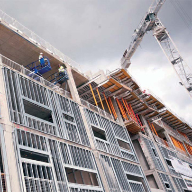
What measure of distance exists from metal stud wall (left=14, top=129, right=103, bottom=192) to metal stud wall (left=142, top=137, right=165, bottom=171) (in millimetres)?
16290

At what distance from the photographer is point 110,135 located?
1014 inches

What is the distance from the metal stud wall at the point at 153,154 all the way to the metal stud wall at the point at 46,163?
16.3m

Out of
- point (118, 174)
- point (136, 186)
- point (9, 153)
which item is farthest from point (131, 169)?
point (9, 153)

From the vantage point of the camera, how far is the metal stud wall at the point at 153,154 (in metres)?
33.2

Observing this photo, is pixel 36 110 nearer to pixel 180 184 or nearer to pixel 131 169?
pixel 131 169

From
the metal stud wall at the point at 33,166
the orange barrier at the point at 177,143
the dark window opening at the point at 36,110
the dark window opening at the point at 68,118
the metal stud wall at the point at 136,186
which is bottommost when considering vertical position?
the metal stud wall at the point at 136,186

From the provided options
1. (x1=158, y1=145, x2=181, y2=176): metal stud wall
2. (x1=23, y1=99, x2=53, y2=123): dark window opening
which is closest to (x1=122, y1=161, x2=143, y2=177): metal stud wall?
(x1=23, y1=99, x2=53, y2=123): dark window opening

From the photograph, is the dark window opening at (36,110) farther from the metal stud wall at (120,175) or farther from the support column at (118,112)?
the support column at (118,112)

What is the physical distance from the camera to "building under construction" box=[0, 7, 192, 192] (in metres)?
13.8

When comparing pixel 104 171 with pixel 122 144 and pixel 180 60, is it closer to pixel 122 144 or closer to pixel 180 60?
pixel 122 144

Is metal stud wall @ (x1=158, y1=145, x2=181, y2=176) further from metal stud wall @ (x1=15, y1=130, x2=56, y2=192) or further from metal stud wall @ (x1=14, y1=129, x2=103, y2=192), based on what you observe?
metal stud wall @ (x1=15, y1=130, x2=56, y2=192)

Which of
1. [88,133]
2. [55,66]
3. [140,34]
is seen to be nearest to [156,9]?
[140,34]

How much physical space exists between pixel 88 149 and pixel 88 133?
195 centimetres

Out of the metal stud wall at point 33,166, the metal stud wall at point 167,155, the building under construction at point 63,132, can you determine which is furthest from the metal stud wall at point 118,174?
the metal stud wall at point 167,155
